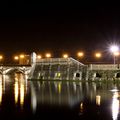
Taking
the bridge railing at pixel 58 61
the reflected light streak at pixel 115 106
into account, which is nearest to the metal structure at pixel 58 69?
the bridge railing at pixel 58 61

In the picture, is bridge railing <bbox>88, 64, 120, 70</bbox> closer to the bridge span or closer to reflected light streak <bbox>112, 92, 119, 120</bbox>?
the bridge span

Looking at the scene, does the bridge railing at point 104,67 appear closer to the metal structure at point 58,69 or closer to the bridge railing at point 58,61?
the metal structure at point 58,69

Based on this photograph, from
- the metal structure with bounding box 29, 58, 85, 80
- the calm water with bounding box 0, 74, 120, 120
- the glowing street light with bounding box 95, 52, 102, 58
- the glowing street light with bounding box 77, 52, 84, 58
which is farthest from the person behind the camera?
the glowing street light with bounding box 77, 52, 84, 58

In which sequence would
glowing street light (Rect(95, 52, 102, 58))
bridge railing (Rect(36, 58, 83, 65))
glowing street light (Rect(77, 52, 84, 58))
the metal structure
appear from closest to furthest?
the metal structure, bridge railing (Rect(36, 58, 83, 65)), glowing street light (Rect(95, 52, 102, 58)), glowing street light (Rect(77, 52, 84, 58))

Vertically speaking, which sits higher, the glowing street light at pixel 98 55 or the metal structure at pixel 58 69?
the glowing street light at pixel 98 55

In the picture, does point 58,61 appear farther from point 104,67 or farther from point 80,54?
point 80,54

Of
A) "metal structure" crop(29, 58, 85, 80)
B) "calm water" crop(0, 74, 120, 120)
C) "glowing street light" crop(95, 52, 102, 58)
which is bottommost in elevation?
"calm water" crop(0, 74, 120, 120)

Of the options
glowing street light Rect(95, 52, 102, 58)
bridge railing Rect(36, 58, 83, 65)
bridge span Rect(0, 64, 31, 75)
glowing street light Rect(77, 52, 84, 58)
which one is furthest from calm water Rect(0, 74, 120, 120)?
glowing street light Rect(77, 52, 84, 58)

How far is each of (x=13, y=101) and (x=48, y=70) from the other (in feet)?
139

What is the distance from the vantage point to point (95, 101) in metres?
48.7

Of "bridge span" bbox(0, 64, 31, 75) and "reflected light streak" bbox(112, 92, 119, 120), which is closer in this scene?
"reflected light streak" bbox(112, 92, 119, 120)

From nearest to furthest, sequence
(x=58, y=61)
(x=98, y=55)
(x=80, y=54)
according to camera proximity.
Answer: (x=58, y=61) → (x=98, y=55) → (x=80, y=54)

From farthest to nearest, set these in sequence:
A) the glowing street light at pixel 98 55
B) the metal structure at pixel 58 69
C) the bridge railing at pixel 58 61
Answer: the glowing street light at pixel 98 55 → the bridge railing at pixel 58 61 → the metal structure at pixel 58 69

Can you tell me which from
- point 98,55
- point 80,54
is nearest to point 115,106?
point 98,55
